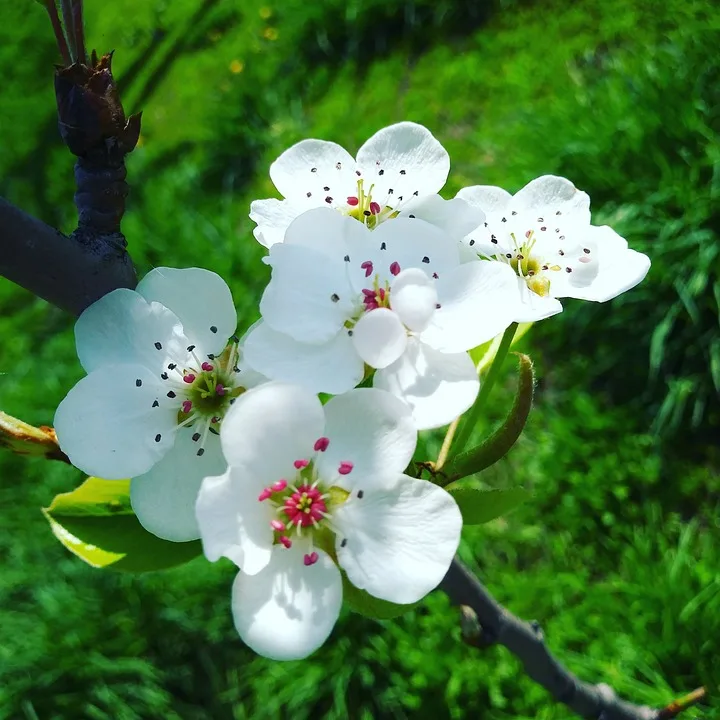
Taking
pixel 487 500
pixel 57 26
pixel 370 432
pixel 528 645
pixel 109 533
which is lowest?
pixel 528 645

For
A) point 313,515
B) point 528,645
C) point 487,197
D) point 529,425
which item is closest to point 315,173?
point 487,197

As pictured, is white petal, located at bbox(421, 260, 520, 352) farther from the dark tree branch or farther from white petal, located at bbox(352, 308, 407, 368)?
the dark tree branch

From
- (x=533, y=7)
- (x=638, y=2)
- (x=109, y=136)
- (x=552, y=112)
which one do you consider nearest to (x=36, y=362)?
(x=552, y=112)

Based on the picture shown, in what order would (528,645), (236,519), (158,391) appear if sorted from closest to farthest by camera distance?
1. (236,519)
2. (158,391)
3. (528,645)

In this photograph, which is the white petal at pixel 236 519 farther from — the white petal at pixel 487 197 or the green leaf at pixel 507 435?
the white petal at pixel 487 197

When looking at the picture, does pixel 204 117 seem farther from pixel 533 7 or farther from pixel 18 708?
pixel 18 708

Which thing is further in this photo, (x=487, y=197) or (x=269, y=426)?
(x=487, y=197)

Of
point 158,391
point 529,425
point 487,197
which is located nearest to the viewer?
point 158,391

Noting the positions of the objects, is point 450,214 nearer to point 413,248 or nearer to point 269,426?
point 413,248
